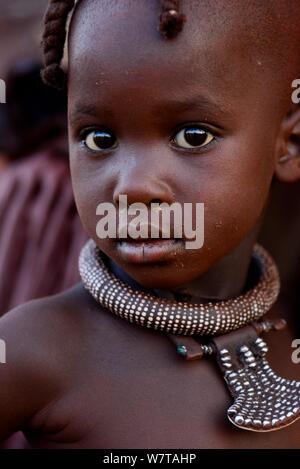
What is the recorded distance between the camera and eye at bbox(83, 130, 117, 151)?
108 centimetres

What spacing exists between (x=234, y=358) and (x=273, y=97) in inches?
17.6

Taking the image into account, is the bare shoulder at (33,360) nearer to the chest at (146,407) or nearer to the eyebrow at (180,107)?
the chest at (146,407)

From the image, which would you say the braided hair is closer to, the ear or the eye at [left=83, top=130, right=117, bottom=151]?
the eye at [left=83, top=130, right=117, bottom=151]

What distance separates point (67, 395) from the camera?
112 cm

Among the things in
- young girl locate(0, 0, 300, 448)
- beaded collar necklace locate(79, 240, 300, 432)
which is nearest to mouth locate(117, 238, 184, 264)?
young girl locate(0, 0, 300, 448)

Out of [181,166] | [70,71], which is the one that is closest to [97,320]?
[181,166]

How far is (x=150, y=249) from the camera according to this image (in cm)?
104

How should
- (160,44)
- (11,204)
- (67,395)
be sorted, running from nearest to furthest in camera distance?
1. (160,44)
2. (67,395)
3. (11,204)

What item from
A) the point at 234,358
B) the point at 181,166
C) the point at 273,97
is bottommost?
the point at 234,358

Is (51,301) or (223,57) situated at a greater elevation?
(223,57)

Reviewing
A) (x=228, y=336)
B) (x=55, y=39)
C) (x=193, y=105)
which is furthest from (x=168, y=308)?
(x=55, y=39)

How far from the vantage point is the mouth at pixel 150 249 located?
1046 millimetres

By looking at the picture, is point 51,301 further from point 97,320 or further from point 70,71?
point 70,71

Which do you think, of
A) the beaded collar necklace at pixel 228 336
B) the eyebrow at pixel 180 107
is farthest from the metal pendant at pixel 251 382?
the eyebrow at pixel 180 107
